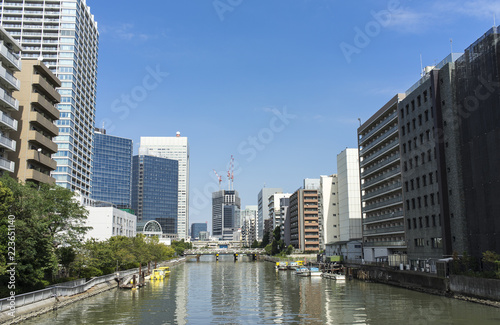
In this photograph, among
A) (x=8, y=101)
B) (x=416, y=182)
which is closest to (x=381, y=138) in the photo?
(x=416, y=182)

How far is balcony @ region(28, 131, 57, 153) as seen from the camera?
7244 centimetres

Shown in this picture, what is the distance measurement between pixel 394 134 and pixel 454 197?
3028cm

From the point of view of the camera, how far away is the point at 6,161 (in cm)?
6438

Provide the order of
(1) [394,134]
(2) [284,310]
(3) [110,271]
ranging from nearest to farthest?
(2) [284,310] → (3) [110,271] → (1) [394,134]

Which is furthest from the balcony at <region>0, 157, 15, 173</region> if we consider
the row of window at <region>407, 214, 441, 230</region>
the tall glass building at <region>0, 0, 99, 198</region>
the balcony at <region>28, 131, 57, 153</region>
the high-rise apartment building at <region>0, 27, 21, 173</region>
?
the tall glass building at <region>0, 0, 99, 198</region>

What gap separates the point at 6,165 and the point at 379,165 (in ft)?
270

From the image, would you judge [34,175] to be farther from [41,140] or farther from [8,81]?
[8,81]

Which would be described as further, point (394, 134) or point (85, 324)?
point (394, 134)

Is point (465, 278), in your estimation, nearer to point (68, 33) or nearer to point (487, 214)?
point (487, 214)

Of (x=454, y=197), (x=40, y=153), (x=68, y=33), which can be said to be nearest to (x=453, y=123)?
(x=454, y=197)

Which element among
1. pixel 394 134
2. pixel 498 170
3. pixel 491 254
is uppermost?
pixel 394 134

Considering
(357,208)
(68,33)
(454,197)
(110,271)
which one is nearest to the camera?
(454,197)

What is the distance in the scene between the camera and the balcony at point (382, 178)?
3962 inches

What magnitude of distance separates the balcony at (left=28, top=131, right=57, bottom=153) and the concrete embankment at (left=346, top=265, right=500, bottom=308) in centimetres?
6580
